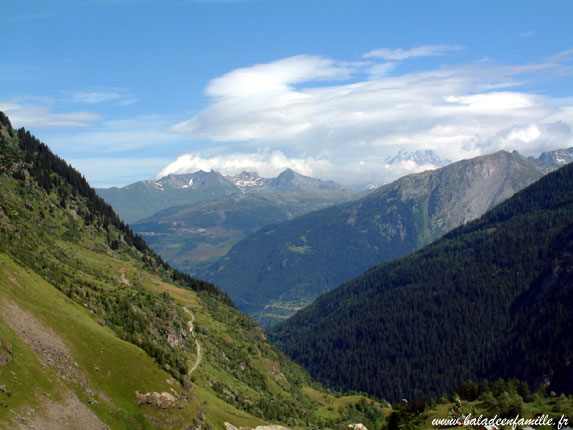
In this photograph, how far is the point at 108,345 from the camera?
8431cm

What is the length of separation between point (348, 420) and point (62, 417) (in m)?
112

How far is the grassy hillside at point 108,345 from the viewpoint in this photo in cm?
6649

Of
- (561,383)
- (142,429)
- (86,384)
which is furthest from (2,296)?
(561,383)

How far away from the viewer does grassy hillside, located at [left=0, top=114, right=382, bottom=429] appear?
218ft

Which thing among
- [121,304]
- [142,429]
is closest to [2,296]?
[142,429]

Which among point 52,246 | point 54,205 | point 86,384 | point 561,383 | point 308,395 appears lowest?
point 561,383

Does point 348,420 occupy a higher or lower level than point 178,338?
lower

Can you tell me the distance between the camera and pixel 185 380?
90.6 meters

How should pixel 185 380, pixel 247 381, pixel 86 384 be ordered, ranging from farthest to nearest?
pixel 247 381 → pixel 185 380 → pixel 86 384

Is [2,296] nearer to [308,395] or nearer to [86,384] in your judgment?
[86,384]

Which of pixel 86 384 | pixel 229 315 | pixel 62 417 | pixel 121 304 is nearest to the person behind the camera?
pixel 62 417

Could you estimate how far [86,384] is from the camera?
7125 cm

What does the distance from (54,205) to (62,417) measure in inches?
5881

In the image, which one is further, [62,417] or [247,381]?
[247,381]
